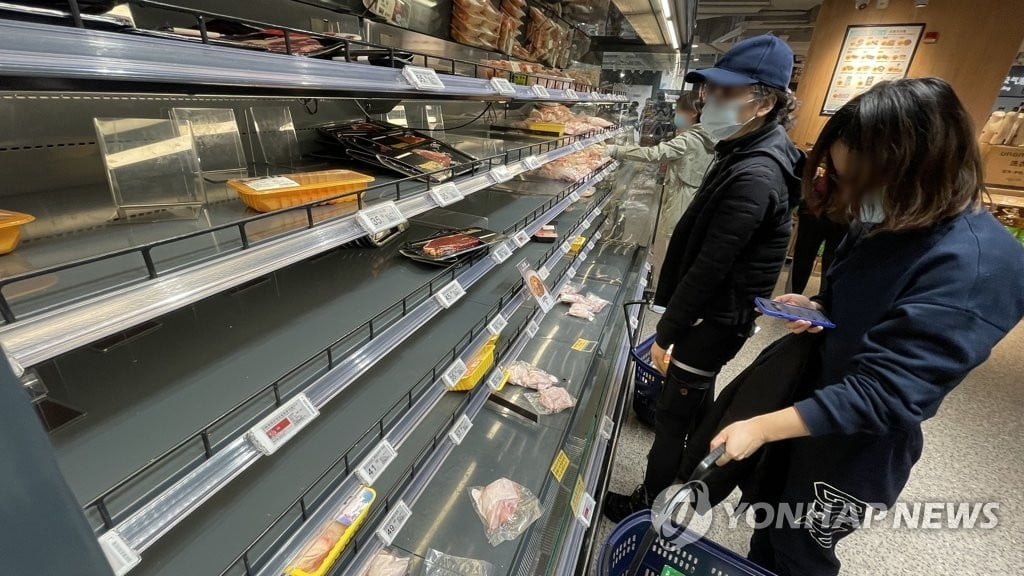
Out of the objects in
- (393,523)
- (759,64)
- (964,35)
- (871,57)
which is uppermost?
(964,35)

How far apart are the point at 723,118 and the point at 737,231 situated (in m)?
0.43

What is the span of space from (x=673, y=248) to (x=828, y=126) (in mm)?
621

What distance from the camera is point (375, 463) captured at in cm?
82

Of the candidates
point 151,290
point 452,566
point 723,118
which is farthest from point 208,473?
point 723,118

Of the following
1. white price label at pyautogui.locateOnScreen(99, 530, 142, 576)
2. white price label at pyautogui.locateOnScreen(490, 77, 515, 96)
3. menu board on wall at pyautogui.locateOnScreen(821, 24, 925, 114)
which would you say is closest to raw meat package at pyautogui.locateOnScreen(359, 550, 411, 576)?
white price label at pyautogui.locateOnScreen(99, 530, 142, 576)

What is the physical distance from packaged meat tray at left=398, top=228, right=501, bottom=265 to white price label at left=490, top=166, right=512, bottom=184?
21cm

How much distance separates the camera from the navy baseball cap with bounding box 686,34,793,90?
4.26 ft

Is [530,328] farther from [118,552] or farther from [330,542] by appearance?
[118,552]

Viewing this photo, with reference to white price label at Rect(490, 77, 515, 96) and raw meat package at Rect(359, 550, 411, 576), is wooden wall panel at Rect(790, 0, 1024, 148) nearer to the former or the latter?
white price label at Rect(490, 77, 515, 96)

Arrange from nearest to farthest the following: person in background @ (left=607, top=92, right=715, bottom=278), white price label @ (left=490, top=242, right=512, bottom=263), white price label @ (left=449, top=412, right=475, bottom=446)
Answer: white price label @ (left=449, top=412, right=475, bottom=446)
white price label @ (left=490, top=242, right=512, bottom=263)
person in background @ (left=607, top=92, right=715, bottom=278)

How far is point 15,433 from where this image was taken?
286mm

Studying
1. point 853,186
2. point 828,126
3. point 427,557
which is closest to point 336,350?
point 427,557

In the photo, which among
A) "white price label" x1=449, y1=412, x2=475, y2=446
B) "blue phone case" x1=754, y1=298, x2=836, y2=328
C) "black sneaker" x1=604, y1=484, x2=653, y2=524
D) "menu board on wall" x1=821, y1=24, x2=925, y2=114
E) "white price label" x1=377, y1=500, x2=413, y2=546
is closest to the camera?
"white price label" x1=377, y1=500, x2=413, y2=546

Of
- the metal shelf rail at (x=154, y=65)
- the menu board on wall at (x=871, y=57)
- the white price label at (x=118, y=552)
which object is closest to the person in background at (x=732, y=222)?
the metal shelf rail at (x=154, y=65)
